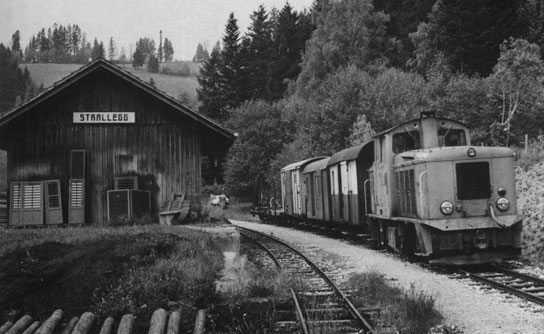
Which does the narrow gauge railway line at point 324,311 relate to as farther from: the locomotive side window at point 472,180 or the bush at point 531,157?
the bush at point 531,157

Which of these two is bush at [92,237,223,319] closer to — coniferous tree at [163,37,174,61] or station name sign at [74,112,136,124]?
station name sign at [74,112,136,124]

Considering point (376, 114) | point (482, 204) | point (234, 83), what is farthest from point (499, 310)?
point (234, 83)

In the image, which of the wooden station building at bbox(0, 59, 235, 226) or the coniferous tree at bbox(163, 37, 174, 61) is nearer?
the wooden station building at bbox(0, 59, 235, 226)

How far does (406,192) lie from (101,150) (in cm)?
1093

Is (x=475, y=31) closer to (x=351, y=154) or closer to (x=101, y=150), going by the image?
(x=351, y=154)

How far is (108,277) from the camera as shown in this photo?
9070mm

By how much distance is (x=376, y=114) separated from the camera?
35.6m

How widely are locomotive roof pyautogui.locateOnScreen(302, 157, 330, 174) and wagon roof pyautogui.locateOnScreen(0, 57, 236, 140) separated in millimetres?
4917

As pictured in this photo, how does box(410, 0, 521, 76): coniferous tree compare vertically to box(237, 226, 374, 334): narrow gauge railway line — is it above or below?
above

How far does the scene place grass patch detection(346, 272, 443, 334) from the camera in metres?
6.75

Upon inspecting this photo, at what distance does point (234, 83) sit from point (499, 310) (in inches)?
2110

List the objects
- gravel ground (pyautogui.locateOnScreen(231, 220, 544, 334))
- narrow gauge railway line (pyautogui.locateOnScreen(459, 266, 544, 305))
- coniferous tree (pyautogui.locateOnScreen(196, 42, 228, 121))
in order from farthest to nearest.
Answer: coniferous tree (pyautogui.locateOnScreen(196, 42, 228, 121)) < narrow gauge railway line (pyautogui.locateOnScreen(459, 266, 544, 305)) < gravel ground (pyautogui.locateOnScreen(231, 220, 544, 334))

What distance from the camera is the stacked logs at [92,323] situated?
6.62 meters

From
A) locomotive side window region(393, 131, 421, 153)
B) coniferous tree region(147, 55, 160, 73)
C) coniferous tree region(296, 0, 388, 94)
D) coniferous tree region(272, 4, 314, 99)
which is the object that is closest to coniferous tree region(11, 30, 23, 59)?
locomotive side window region(393, 131, 421, 153)
